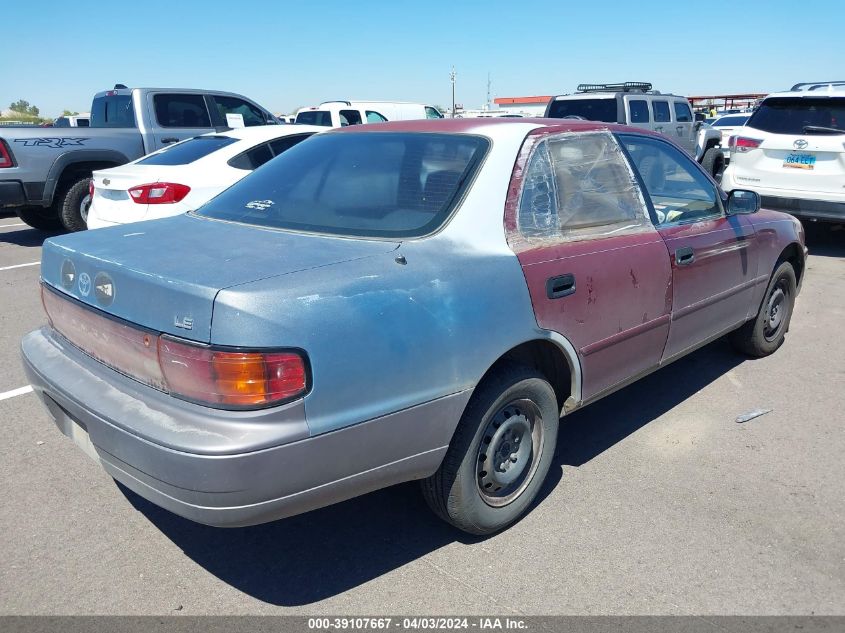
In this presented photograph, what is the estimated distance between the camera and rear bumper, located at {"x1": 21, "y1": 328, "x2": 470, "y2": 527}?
2182mm

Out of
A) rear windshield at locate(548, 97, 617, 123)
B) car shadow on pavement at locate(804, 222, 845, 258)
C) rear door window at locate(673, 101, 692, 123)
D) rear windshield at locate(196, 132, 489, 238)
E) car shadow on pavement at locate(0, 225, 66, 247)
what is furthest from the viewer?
rear door window at locate(673, 101, 692, 123)

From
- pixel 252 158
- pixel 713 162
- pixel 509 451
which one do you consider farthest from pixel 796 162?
pixel 509 451

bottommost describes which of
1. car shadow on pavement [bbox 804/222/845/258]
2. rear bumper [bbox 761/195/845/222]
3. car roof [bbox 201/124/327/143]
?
car shadow on pavement [bbox 804/222/845/258]

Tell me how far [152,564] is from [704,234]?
3.25 metres

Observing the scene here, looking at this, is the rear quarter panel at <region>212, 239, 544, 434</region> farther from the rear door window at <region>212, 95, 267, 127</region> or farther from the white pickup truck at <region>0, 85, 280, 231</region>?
the rear door window at <region>212, 95, 267, 127</region>

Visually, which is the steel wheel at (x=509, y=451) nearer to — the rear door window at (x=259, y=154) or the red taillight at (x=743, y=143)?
the rear door window at (x=259, y=154)

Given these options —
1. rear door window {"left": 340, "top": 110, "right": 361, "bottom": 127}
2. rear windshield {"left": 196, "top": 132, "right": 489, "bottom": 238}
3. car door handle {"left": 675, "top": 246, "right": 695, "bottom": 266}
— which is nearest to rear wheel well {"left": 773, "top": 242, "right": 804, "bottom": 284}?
car door handle {"left": 675, "top": 246, "right": 695, "bottom": 266}

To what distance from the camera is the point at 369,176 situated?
127 inches

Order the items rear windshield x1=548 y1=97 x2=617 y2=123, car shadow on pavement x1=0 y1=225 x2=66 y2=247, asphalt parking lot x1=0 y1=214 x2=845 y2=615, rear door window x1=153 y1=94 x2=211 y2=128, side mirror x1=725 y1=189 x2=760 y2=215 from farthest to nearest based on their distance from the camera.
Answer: rear windshield x1=548 y1=97 x2=617 y2=123 < rear door window x1=153 y1=94 x2=211 y2=128 < car shadow on pavement x1=0 y1=225 x2=66 y2=247 < side mirror x1=725 y1=189 x2=760 y2=215 < asphalt parking lot x1=0 y1=214 x2=845 y2=615

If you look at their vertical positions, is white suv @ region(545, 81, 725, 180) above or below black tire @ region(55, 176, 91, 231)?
above

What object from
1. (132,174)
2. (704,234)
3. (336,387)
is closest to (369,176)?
(336,387)

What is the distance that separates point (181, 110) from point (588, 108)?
695 centimetres

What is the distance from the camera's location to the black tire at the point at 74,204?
9.43m

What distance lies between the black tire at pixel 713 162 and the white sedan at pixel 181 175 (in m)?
8.50
